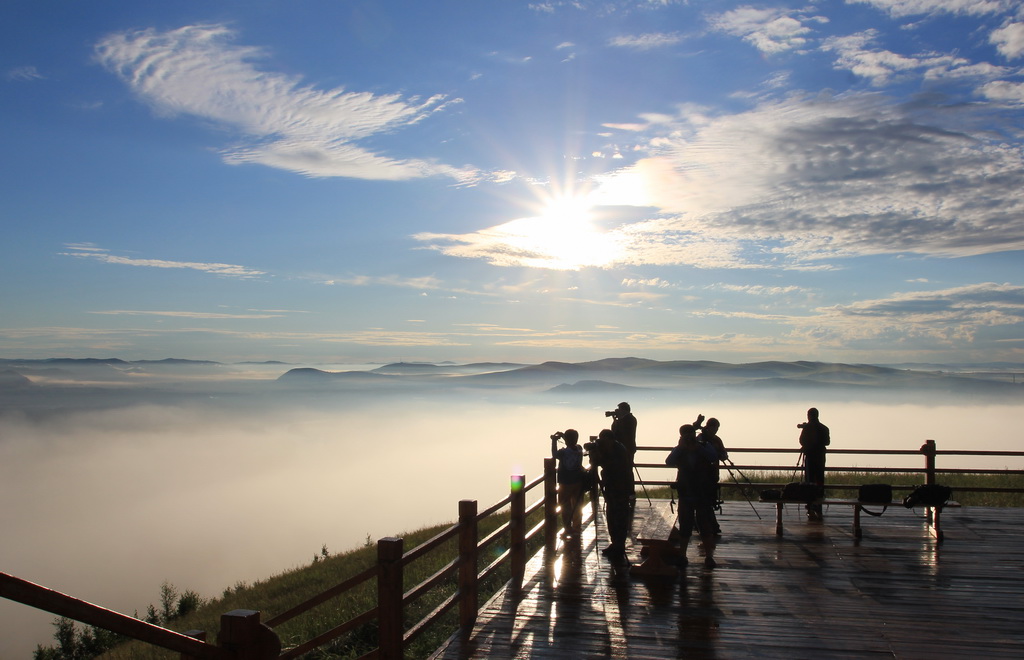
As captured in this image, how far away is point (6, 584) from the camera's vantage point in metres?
3.20

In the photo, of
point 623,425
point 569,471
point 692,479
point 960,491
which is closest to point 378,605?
point 692,479

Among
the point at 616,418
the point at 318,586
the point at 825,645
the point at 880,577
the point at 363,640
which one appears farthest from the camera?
the point at 318,586

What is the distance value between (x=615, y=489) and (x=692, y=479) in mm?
1158

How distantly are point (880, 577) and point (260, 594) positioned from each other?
69.1 ft

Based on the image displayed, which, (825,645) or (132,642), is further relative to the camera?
(132,642)

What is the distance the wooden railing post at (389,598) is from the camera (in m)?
6.11

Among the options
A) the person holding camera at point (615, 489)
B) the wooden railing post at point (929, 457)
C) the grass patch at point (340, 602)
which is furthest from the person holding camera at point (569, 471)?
the wooden railing post at point (929, 457)

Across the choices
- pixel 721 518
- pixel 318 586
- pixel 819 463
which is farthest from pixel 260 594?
pixel 819 463

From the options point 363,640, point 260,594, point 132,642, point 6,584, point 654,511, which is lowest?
point 132,642

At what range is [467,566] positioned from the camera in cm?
804

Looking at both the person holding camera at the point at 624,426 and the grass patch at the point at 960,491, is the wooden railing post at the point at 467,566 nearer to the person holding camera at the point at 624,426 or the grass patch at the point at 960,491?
the person holding camera at the point at 624,426

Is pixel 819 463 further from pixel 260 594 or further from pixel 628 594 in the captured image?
pixel 260 594

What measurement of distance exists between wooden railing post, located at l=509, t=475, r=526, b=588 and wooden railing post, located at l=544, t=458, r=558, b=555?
65.8 inches

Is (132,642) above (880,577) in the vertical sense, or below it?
below
